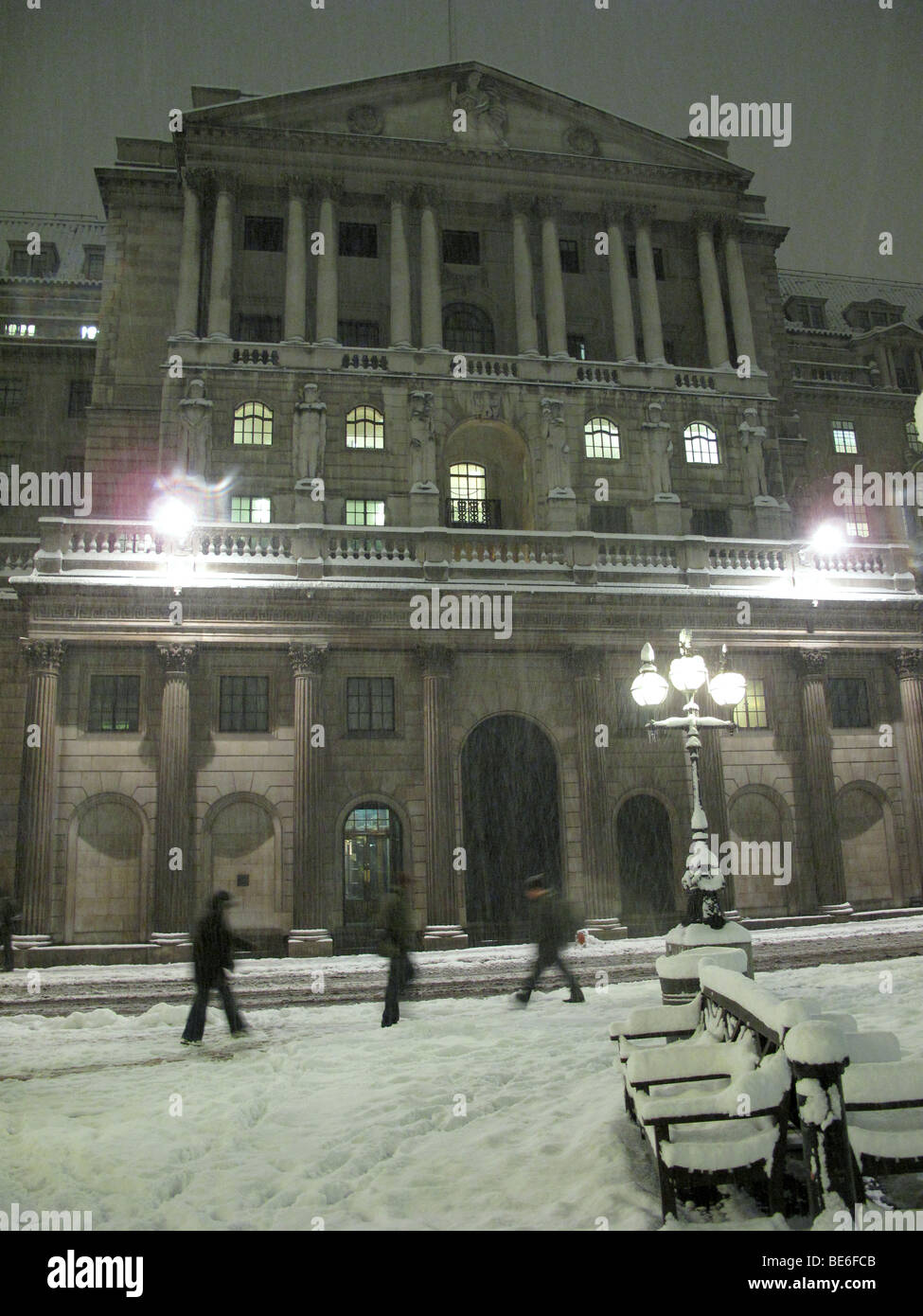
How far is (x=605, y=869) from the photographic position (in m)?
26.6

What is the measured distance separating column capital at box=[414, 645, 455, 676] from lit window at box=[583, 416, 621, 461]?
10.2 metres

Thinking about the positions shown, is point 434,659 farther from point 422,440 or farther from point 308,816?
point 422,440

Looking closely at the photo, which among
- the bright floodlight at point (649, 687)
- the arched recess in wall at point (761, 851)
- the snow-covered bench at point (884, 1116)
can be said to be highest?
the bright floodlight at point (649, 687)

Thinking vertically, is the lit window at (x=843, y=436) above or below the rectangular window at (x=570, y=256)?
below

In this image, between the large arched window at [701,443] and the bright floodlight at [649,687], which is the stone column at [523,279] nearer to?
the large arched window at [701,443]

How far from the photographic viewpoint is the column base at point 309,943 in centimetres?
2434

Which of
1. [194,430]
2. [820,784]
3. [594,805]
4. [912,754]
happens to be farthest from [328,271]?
[912,754]

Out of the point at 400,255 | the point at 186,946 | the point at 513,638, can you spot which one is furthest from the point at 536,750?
the point at 400,255

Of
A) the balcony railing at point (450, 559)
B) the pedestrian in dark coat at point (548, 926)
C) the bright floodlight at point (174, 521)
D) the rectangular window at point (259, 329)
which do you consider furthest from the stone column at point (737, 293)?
the pedestrian in dark coat at point (548, 926)

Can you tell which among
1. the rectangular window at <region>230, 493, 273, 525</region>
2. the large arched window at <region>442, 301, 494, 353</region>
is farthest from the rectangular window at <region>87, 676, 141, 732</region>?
the large arched window at <region>442, 301, 494, 353</region>

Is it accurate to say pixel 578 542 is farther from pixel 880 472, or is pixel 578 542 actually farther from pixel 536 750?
pixel 880 472

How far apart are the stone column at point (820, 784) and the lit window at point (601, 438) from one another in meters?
9.59

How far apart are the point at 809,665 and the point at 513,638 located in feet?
31.3

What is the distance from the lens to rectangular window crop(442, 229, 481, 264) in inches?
1403
